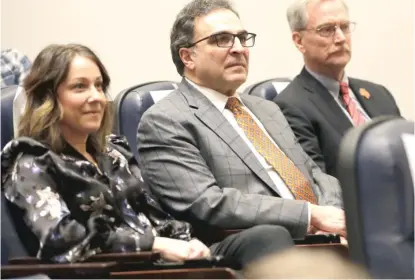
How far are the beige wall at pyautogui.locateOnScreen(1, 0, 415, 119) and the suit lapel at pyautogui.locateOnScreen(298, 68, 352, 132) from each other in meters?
0.82

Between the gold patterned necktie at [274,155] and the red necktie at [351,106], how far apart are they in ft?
1.84

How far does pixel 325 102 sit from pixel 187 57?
634mm

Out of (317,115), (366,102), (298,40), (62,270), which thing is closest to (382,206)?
(62,270)

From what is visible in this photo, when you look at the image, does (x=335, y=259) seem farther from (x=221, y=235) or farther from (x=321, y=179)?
(x=321, y=179)

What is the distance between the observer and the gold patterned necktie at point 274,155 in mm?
2619

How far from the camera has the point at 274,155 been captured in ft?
8.75

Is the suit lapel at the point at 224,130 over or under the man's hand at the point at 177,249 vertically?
over

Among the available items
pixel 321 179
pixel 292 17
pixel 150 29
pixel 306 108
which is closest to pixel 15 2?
pixel 150 29

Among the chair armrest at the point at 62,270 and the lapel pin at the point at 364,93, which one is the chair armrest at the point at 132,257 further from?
the lapel pin at the point at 364,93

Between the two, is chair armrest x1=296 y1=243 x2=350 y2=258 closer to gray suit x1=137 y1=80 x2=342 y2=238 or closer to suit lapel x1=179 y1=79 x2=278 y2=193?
gray suit x1=137 y1=80 x2=342 y2=238

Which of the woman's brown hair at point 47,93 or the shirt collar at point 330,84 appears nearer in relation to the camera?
the woman's brown hair at point 47,93

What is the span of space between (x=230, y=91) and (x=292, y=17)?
2.62 ft

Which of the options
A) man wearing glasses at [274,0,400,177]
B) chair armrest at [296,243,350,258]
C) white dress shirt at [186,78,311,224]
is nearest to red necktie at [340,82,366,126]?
man wearing glasses at [274,0,400,177]

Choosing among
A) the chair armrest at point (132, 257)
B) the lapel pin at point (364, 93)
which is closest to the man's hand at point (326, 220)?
the chair armrest at point (132, 257)
